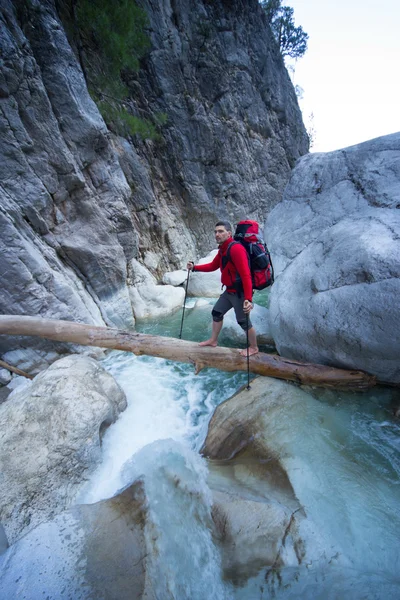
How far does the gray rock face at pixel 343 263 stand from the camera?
3793 millimetres

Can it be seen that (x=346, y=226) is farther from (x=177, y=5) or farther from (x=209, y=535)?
(x=177, y=5)

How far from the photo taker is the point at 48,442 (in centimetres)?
326

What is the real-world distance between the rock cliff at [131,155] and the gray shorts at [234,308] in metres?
3.88

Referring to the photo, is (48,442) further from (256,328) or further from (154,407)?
(256,328)

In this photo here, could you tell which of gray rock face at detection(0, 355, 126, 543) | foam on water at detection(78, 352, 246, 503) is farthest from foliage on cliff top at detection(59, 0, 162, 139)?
gray rock face at detection(0, 355, 126, 543)

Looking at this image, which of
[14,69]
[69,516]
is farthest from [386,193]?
[14,69]

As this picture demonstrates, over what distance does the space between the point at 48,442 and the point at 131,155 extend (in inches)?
530

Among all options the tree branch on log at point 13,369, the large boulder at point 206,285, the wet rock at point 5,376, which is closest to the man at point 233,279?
the tree branch on log at point 13,369

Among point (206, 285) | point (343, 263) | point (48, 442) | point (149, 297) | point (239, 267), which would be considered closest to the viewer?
point (48, 442)

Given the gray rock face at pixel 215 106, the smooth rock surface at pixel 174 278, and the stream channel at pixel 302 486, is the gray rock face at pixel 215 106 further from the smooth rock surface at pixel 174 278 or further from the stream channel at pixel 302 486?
the stream channel at pixel 302 486

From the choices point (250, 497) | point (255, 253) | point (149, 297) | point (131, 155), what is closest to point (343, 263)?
point (255, 253)

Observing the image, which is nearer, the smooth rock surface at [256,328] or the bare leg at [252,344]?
the bare leg at [252,344]

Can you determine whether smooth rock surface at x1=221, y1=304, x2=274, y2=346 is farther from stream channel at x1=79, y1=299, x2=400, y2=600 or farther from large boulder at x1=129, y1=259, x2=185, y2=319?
large boulder at x1=129, y1=259, x2=185, y2=319

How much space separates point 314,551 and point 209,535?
0.94m
